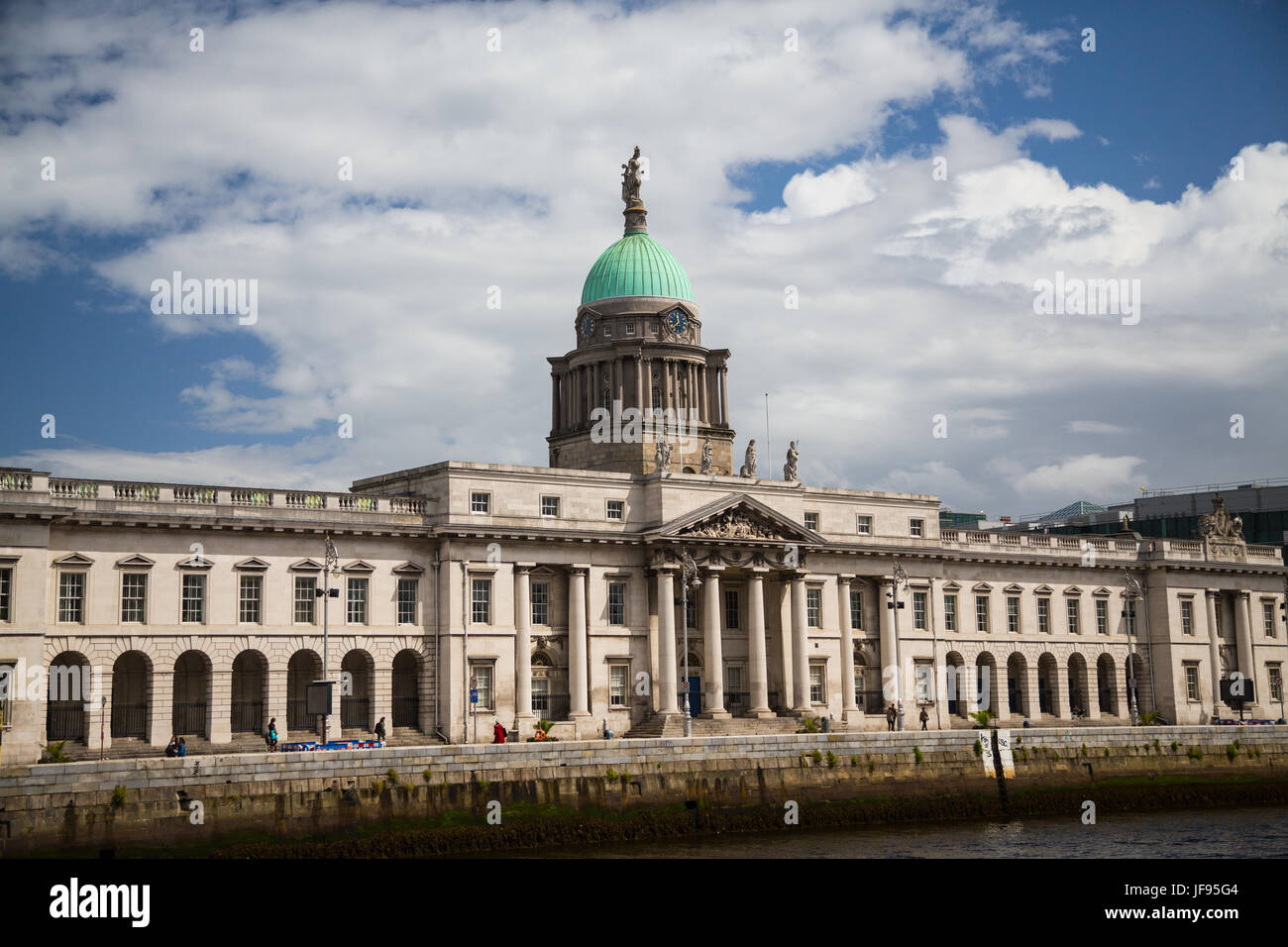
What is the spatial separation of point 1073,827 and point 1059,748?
6.57 metres

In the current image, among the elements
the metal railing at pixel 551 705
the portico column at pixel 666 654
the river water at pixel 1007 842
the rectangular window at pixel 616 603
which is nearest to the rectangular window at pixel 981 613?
the portico column at pixel 666 654

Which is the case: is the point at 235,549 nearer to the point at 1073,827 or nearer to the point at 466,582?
the point at 466,582

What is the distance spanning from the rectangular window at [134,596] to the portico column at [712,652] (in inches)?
1022

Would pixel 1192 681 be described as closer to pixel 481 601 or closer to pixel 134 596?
pixel 481 601

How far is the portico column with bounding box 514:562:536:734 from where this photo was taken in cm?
6488

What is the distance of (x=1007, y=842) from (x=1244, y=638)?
4800 centimetres

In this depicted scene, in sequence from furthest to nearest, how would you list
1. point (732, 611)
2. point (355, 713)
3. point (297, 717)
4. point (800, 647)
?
point (732, 611), point (800, 647), point (355, 713), point (297, 717)

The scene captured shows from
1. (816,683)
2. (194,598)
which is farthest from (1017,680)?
(194,598)

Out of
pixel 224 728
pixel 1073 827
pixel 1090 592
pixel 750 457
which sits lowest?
pixel 1073 827

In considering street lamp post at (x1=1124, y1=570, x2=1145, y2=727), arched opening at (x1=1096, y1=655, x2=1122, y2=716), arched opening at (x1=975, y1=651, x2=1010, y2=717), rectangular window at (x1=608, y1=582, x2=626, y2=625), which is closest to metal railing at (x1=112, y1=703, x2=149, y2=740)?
rectangular window at (x1=608, y1=582, x2=626, y2=625)

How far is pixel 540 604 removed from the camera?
222 feet
